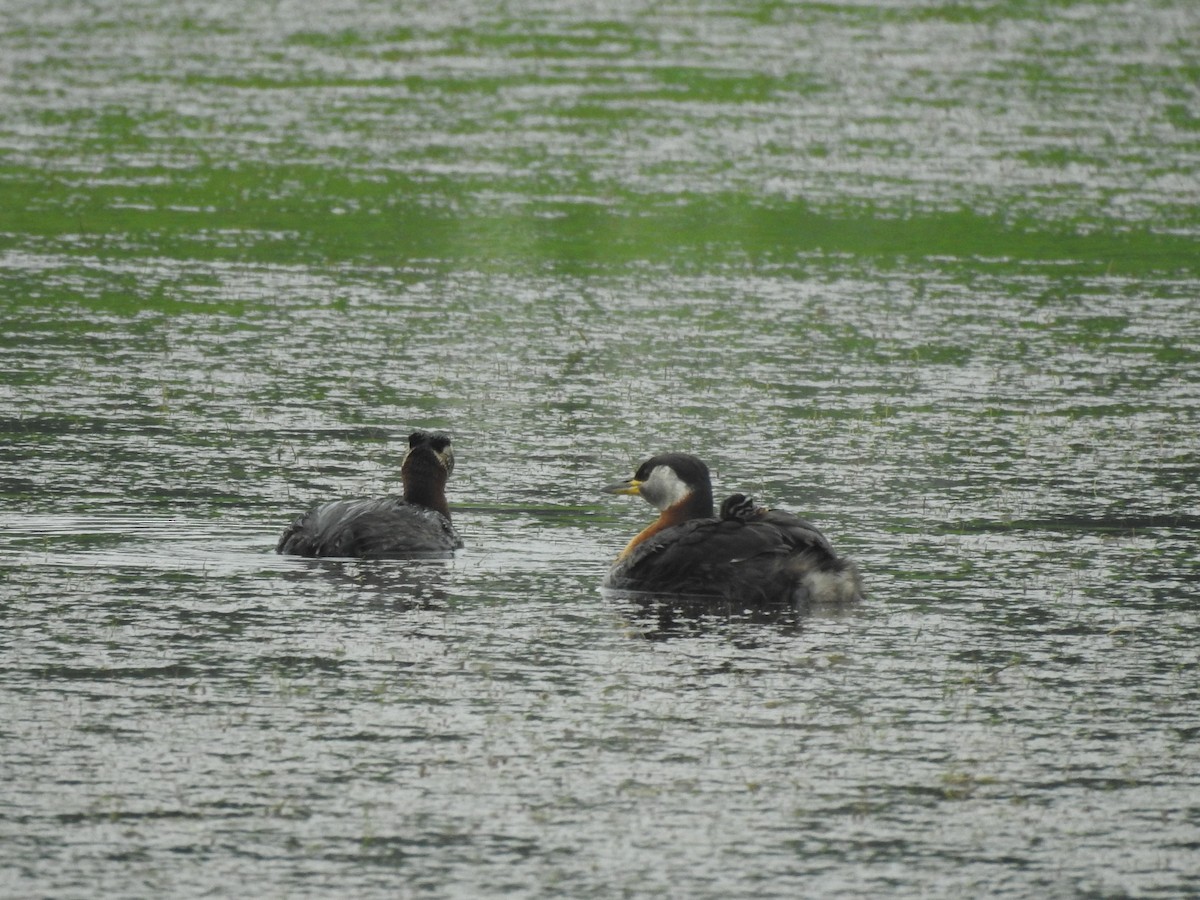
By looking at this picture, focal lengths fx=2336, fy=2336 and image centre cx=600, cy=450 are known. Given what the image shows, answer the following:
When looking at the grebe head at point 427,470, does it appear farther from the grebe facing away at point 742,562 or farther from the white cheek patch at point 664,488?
the grebe facing away at point 742,562

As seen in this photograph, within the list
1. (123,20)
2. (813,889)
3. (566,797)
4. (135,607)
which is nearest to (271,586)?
(135,607)

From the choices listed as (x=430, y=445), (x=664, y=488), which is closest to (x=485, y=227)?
(x=430, y=445)

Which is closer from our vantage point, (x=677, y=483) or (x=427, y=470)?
(x=677, y=483)

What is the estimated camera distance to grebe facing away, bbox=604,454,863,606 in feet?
37.8

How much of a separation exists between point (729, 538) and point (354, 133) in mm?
21066

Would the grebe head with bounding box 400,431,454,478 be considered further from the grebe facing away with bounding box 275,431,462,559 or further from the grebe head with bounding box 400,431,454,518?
the grebe facing away with bounding box 275,431,462,559

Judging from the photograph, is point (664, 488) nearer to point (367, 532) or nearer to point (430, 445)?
point (430, 445)

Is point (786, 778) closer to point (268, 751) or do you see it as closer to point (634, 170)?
point (268, 751)

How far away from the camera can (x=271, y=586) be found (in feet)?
38.7

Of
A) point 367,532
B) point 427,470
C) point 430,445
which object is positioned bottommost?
point 367,532

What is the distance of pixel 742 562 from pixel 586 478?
3070mm

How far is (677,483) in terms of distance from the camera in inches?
504

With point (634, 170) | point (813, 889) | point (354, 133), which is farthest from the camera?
point (354, 133)

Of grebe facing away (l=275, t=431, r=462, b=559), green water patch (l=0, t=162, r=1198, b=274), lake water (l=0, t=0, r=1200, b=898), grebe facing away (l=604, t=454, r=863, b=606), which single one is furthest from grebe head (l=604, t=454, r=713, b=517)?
green water patch (l=0, t=162, r=1198, b=274)
